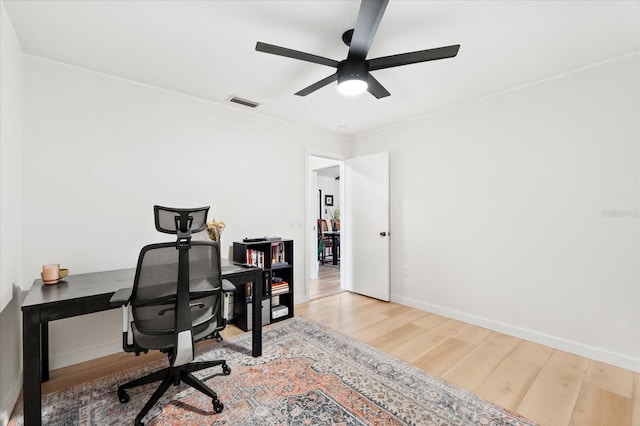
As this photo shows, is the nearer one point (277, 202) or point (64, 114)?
point (64, 114)

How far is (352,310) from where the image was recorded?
3727mm

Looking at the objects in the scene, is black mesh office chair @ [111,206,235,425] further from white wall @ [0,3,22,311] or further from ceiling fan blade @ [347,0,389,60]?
ceiling fan blade @ [347,0,389,60]

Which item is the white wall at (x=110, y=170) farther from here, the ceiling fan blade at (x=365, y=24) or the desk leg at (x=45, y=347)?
the ceiling fan blade at (x=365, y=24)

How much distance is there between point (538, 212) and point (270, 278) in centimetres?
281

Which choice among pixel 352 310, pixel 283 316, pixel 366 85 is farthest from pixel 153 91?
pixel 352 310

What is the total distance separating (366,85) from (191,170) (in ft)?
6.58

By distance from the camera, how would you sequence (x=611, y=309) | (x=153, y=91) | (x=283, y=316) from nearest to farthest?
1. (x=611, y=309)
2. (x=153, y=91)
3. (x=283, y=316)

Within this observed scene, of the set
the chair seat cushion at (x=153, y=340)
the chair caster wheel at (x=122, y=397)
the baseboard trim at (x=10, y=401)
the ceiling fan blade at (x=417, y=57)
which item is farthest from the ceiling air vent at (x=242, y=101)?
the baseboard trim at (x=10, y=401)

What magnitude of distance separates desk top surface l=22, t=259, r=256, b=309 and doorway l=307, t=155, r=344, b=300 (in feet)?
7.41

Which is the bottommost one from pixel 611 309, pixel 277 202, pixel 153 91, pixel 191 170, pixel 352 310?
pixel 352 310

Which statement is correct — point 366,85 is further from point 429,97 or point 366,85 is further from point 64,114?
point 64,114

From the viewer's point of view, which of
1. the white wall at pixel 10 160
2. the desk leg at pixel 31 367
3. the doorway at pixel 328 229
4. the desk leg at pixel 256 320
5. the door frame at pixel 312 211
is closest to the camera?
the desk leg at pixel 31 367

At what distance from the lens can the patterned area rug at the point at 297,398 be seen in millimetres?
1757

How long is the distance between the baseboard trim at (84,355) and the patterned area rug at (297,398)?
0.45 meters
